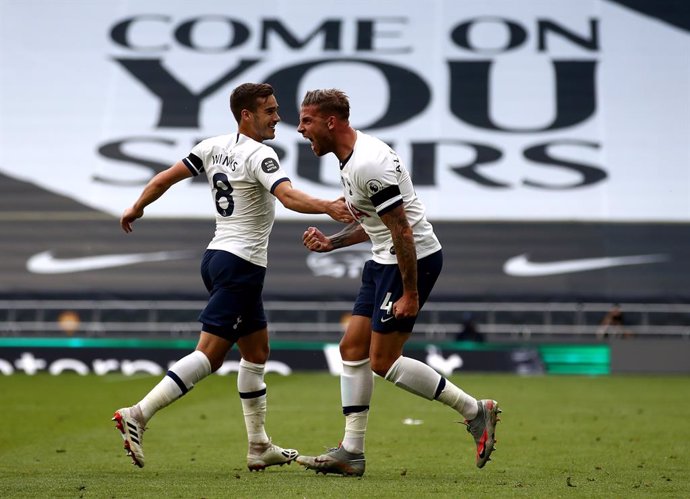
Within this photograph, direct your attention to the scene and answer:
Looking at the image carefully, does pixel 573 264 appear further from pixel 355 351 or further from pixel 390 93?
pixel 355 351

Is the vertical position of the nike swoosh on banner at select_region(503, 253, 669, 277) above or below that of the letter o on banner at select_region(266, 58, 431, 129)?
below

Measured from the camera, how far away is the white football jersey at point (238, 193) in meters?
7.09

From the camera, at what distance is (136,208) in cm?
732

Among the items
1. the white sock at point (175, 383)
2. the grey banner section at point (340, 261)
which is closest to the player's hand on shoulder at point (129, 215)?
the white sock at point (175, 383)

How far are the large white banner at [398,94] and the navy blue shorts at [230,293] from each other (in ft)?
75.2

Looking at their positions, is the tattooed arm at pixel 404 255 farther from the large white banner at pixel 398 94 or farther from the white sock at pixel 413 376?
the large white banner at pixel 398 94

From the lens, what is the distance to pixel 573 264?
29.2 meters

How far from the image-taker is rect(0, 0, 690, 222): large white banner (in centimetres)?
3047

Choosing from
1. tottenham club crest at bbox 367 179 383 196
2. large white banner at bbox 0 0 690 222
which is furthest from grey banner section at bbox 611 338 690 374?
tottenham club crest at bbox 367 179 383 196

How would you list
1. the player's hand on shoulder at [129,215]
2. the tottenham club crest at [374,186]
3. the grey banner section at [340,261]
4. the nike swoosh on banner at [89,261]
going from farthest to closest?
1. the nike swoosh on banner at [89,261]
2. the grey banner section at [340,261]
3. the player's hand on shoulder at [129,215]
4. the tottenham club crest at [374,186]

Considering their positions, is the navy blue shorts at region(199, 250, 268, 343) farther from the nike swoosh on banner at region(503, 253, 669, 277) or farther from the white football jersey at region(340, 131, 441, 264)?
the nike swoosh on banner at region(503, 253, 669, 277)

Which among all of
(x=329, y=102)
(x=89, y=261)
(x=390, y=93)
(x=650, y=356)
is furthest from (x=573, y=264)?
(x=329, y=102)

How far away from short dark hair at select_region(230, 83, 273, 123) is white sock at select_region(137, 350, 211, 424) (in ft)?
4.88

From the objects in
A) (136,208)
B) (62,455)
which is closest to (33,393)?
(62,455)
